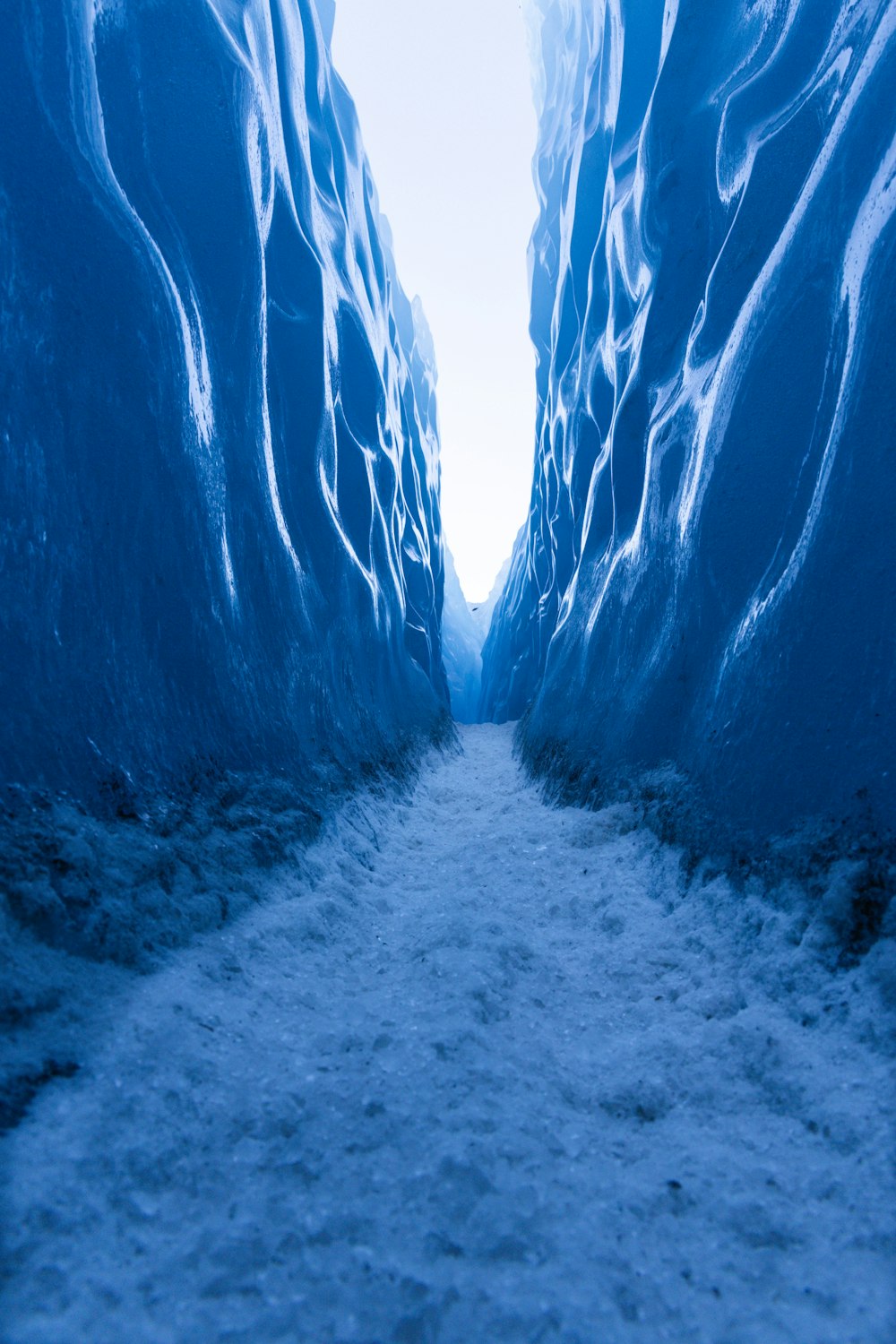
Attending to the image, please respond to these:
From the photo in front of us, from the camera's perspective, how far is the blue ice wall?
2.06m

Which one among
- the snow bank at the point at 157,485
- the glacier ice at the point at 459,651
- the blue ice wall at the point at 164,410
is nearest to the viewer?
the snow bank at the point at 157,485

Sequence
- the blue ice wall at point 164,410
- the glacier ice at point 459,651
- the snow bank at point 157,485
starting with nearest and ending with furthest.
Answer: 1. the snow bank at point 157,485
2. the blue ice wall at point 164,410
3. the glacier ice at point 459,651

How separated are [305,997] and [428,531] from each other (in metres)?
13.8

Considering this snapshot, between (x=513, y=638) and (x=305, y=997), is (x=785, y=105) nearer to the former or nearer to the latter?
(x=305, y=997)

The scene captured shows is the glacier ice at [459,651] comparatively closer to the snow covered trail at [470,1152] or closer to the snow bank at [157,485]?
the snow bank at [157,485]

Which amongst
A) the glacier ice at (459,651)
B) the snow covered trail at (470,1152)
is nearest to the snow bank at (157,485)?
the snow covered trail at (470,1152)

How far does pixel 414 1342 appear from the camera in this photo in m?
0.94

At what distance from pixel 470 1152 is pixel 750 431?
3.09 m

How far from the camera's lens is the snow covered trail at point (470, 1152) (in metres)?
0.98

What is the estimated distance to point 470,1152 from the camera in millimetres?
1239

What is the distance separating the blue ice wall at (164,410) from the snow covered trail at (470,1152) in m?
0.98

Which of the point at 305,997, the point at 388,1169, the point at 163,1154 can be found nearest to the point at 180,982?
the point at 305,997

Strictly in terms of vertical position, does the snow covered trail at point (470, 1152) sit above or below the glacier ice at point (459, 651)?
below

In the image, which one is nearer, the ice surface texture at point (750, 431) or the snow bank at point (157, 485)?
the snow bank at point (157, 485)
